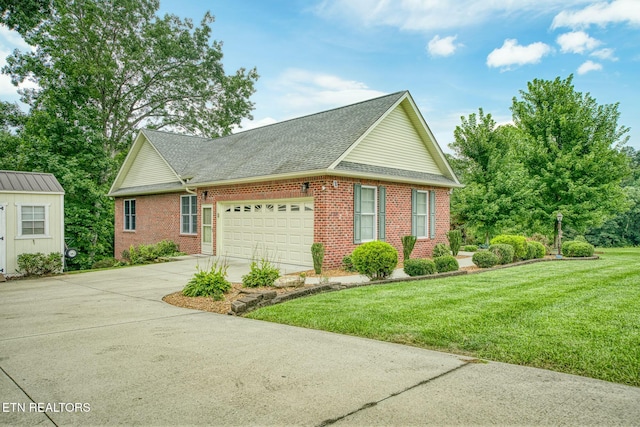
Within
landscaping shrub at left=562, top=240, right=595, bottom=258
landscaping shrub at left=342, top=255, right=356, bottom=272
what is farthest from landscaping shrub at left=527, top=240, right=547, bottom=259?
landscaping shrub at left=342, top=255, right=356, bottom=272

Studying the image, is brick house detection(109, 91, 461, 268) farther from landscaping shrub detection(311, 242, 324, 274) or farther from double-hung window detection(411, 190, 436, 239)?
landscaping shrub detection(311, 242, 324, 274)

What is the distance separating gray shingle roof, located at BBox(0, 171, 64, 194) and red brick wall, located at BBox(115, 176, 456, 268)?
5.24 m

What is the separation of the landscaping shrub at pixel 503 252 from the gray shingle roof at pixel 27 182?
1522 cm

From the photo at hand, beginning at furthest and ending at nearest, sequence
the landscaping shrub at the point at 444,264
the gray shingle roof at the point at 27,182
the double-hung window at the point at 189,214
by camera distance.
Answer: the double-hung window at the point at 189,214 → the gray shingle roof at the point at 27,182 → the landscaping shrub at the point at 444,264

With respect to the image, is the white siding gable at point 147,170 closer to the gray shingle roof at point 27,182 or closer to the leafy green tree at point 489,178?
the gray shingle roof at point 27,182

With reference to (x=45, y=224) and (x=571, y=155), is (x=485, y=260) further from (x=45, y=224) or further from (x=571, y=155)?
(x=45, y=224)

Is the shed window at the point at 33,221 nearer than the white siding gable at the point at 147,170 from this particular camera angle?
Yes

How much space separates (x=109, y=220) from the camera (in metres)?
25.3

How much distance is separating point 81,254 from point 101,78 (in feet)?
37.9

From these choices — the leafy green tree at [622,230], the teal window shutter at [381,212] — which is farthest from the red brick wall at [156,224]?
the leafy green tree at [622,230]

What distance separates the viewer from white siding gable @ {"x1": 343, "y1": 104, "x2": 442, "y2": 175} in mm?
14159

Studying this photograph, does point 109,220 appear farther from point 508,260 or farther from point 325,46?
point 508,260

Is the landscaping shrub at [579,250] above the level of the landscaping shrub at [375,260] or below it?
below

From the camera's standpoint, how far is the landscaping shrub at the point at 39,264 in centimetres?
1343
